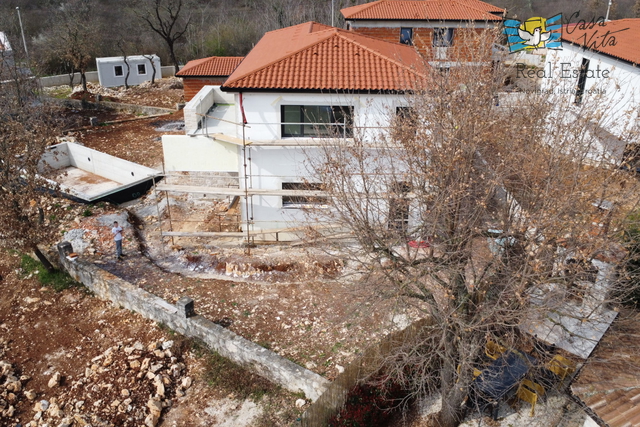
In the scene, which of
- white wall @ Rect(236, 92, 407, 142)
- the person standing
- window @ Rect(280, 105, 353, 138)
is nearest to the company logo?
white wall @ Rect(236, 92, 407, 142)

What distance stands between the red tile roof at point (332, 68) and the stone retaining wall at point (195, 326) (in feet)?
25.1

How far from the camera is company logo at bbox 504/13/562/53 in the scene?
27344 millimetres

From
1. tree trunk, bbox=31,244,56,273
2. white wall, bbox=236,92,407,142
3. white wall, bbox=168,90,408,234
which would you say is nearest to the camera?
tree trunk, bbox=31,244,56,273

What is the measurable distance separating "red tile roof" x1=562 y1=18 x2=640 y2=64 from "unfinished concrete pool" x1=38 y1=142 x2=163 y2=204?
21034mm

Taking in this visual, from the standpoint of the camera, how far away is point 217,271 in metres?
17.4

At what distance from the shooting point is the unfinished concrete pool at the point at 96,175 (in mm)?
23023

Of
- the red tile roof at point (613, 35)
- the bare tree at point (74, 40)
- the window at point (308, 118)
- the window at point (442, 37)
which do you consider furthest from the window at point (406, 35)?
the bare tree at point (74, 40)

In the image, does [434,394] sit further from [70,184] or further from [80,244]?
[70,184]

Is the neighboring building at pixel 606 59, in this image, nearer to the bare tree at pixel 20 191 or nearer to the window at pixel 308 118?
the window at pixel 308 118

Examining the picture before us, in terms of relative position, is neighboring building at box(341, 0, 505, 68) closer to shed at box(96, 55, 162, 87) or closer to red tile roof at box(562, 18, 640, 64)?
red tile roof at box(562, 18, 640, 64)

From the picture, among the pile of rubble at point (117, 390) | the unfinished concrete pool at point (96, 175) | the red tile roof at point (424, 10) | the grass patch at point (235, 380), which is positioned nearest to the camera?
the pile of rubble at point (117, 390)

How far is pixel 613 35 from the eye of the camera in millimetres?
24734

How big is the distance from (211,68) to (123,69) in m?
16.0

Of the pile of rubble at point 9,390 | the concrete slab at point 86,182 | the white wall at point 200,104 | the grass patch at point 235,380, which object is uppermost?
the white wall at point 200,104
